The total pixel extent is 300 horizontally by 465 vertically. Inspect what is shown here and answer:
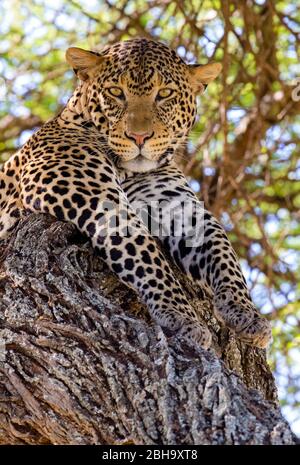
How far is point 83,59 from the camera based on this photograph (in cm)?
695

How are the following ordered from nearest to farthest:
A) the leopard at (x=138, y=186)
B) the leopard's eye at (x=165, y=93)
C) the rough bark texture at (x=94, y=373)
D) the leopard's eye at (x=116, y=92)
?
the rough bark texture at (x=94, y=373), the leopard at (x=138, y=186), the leopard's eye at (x=116, y=92), the leopard's eye at (x=165, y=93)

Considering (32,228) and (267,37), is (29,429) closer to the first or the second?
(32,228)

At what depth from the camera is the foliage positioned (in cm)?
909

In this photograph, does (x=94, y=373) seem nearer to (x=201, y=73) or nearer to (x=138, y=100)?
(x=138, y=100)

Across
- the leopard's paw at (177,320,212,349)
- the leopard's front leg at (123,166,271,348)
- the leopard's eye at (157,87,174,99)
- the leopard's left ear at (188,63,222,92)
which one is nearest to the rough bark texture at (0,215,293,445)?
the leopard's paw at (177,320,212,349)

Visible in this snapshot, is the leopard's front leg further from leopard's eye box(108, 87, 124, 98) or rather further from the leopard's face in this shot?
leopard's eye box(108, 87, 124, 98)

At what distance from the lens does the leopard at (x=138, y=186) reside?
566 centimetres

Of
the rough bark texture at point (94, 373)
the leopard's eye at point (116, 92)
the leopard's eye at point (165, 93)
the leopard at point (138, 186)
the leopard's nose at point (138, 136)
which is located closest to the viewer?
the rough bark texture at point (94, 373)

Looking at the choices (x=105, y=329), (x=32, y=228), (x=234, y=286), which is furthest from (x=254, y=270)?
(x=105, y=329)

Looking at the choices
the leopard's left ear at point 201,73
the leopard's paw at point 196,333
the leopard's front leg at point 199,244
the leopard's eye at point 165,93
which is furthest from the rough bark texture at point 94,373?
the leopard's left ear at point 201,73

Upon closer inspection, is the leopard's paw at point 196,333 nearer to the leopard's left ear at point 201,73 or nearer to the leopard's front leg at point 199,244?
the leopard's front leg at point 199,244

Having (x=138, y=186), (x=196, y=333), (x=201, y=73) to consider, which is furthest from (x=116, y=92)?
(x=196, y=333)

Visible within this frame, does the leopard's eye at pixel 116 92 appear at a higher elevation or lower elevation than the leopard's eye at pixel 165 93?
lower

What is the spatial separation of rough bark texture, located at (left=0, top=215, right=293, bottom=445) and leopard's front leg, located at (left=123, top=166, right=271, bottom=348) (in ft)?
1.80
